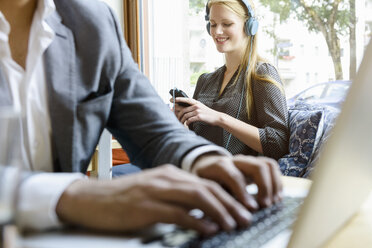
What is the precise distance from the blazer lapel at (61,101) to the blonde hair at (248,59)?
114cm

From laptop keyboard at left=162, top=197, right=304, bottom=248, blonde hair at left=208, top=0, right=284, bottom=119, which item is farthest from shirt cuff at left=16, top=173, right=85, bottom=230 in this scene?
blonde hair at left=208, top=0, right=284, bottom=119

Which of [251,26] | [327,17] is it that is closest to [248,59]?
[251,26]

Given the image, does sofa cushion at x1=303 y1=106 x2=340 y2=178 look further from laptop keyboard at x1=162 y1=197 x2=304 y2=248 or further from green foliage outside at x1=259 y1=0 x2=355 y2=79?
green foliage outside at x1=259 y1=0 x2=355 y2=79

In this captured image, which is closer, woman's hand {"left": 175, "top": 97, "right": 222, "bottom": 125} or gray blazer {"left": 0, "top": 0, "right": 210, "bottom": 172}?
gray blazer {"left": 0, "top": 0, "right": 210, "bottom": 172}

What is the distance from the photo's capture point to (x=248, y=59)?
1842 millimetres

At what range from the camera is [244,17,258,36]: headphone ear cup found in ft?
6.11

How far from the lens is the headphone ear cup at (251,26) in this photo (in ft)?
6.11

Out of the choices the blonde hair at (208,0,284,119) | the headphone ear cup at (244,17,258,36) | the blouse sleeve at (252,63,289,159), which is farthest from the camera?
the headphone ear cup at (244,17,258,36)

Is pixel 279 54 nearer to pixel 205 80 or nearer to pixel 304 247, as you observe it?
pixel 205 80

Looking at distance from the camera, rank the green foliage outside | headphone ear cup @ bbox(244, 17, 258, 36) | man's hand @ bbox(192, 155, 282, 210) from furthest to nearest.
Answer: the green foliage outside < headphone ear cup @ bbox(244, 17, 258, 36) < man's hand @ bbox(192, 155, 282, 210)

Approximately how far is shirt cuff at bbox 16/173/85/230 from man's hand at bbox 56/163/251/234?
1 centimetres

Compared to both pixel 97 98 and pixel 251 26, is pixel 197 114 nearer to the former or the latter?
pixel 251 26

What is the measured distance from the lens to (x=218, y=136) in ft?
5.78

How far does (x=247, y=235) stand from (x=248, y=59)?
1538 millimetres
